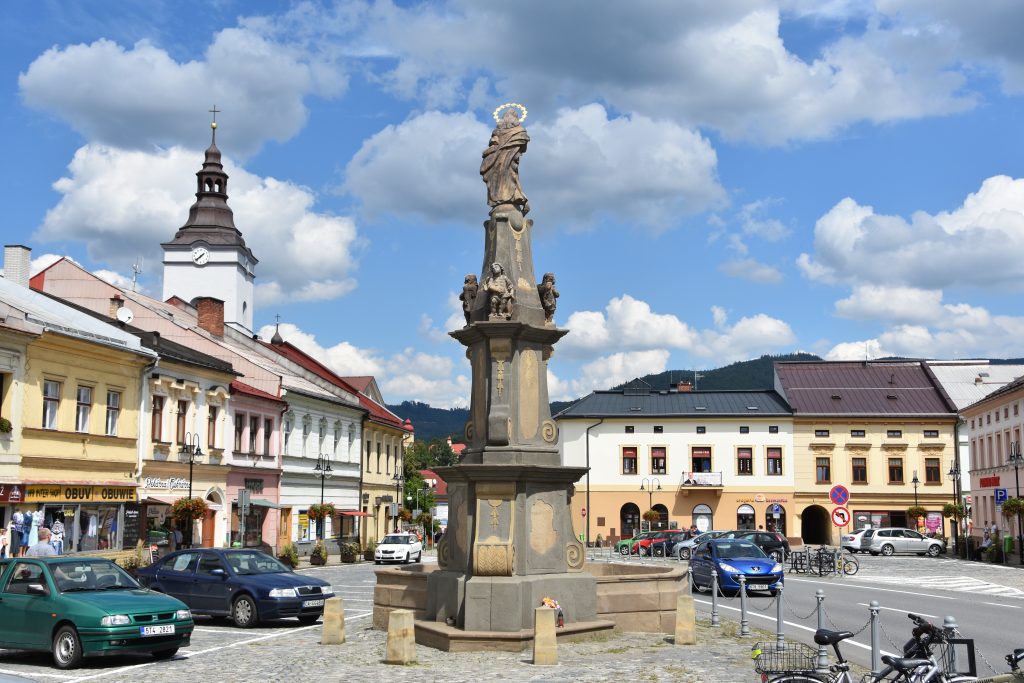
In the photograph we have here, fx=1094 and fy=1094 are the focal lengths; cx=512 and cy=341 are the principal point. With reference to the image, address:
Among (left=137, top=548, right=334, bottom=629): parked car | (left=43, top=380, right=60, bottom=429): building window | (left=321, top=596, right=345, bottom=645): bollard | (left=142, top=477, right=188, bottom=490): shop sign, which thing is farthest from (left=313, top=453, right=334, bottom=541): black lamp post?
(left=321, top=596, right=345, bottom=645): bollard

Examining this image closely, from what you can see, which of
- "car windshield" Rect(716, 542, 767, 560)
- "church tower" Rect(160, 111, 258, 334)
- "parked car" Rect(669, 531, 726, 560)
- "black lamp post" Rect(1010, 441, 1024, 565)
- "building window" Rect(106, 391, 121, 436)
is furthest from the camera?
"church tower" Rect(160, 111, 258, 334)

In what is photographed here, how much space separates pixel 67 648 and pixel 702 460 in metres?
61.3

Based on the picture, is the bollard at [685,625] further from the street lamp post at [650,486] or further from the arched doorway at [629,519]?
the arched doorway at [629,519]

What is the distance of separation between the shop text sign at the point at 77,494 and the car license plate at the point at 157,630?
1839 cm

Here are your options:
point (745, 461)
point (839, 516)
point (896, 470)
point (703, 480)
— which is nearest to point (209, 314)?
point (839, 516)

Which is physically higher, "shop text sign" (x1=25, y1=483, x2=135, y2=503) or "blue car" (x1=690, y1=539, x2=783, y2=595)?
"shop text sign" (x1=25, y1=483, x2=135, y2=503)

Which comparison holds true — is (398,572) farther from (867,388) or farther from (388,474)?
(867,388)

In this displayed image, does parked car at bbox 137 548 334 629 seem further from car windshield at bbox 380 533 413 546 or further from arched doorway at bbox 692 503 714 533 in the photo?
arched doorway at bbox 692 503 714 533

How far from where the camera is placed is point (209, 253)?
267 feet

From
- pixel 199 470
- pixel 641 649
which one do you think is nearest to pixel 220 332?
pixel 199 470

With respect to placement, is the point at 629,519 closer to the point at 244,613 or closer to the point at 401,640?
the point at 244,613

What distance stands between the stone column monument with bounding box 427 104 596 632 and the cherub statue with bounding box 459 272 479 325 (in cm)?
2

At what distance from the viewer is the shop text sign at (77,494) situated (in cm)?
3169

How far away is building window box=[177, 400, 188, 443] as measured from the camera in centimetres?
4100
